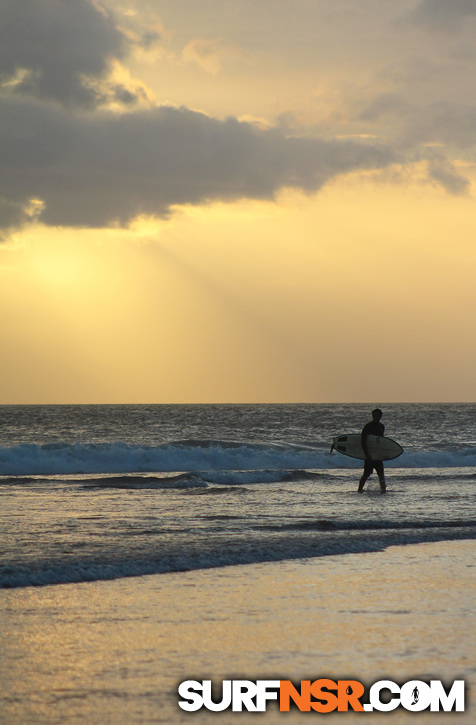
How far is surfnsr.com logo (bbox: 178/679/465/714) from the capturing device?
4.68 m

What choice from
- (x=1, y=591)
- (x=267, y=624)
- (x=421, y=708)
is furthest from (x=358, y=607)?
(x=1, y=591)

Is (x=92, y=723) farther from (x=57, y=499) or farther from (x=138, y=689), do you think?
(x=57, y=499)

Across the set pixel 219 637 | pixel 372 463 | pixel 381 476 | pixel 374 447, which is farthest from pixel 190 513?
pixel 219 637

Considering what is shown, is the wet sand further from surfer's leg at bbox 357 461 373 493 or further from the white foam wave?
the white foam wave

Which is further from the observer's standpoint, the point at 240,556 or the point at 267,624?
the point at 240,556

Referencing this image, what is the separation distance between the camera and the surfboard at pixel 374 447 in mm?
19531

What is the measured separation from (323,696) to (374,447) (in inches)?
596

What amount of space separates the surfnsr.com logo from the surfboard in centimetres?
1433

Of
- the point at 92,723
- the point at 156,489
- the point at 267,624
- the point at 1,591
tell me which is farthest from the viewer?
the point at 156,489

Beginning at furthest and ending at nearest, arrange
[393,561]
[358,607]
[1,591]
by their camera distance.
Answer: [393,561] → [1,591] → [358,607]

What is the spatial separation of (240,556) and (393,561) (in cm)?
195

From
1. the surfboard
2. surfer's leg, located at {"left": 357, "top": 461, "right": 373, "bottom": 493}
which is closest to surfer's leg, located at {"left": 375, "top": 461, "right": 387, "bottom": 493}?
surfer's leg, located at {"left": 357, "top": 461, "right": 373, "bottom": 493}

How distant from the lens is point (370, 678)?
5.05 meters

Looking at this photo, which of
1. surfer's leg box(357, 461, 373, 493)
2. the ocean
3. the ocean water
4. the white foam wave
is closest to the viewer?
the ocean
